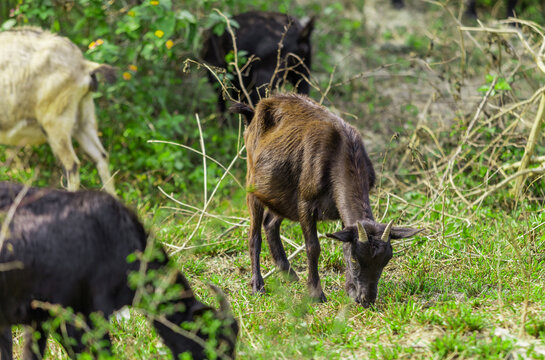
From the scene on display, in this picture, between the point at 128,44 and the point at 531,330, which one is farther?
the point at 128,44

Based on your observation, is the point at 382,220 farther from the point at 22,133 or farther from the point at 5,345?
the point at 22,133

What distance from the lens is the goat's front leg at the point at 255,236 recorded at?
20.1 feet

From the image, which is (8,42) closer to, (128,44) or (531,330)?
(128,44)

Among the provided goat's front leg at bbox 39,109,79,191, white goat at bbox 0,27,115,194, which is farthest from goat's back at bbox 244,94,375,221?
goat's front leg at bbox 39,109,79,191

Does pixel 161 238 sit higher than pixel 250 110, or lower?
lower

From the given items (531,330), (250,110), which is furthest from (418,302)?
(250,110)

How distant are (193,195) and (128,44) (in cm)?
268

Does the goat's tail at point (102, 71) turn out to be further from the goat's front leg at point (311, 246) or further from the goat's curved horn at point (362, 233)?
the goat's curved horn at point (362, 233)

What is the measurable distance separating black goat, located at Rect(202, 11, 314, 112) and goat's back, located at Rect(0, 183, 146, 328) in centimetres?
487

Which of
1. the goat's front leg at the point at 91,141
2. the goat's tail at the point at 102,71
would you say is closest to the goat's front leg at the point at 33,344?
the goat's front leg at the point at 91,141

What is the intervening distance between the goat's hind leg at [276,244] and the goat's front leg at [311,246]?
0.45 m

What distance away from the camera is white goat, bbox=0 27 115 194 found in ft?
24.9

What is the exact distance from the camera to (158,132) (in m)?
8.66

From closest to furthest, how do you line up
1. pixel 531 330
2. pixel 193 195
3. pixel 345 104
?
pixel 531 330, pixel 193 195, pixel 345 104
